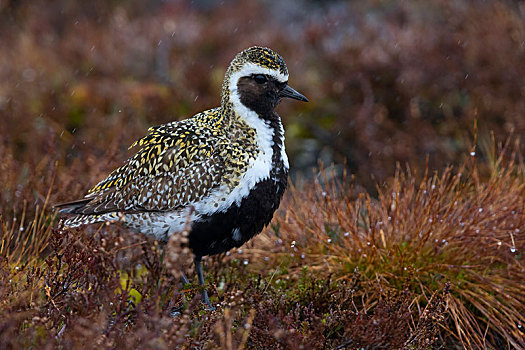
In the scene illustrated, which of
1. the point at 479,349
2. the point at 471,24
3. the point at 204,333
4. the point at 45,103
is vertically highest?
the point at 471,24

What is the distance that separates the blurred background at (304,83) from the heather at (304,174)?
0.12 ft

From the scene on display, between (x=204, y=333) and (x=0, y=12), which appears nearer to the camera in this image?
(x=204, y=333)

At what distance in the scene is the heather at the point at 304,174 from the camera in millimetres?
3600

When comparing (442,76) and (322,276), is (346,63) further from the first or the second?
(322,276)

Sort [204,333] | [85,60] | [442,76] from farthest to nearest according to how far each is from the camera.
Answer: [85,60] < [442,76] < [204,333]

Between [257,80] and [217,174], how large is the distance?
726mm

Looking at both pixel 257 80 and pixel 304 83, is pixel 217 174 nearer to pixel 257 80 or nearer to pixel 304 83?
pixel 257 80

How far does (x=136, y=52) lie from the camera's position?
1144cm

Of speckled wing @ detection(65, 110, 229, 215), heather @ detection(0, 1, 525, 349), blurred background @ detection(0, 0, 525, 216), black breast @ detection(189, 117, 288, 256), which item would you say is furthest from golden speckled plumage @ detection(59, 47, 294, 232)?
blurred background @ detection(0, 0, 525, 216)

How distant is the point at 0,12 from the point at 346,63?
8.50 metres

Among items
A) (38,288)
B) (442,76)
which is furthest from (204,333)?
(442,76)

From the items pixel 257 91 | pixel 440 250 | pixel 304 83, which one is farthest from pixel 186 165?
pixel 304 83

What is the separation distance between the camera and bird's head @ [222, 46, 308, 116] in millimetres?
4125

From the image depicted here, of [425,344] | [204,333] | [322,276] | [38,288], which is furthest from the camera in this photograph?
[322,276]
